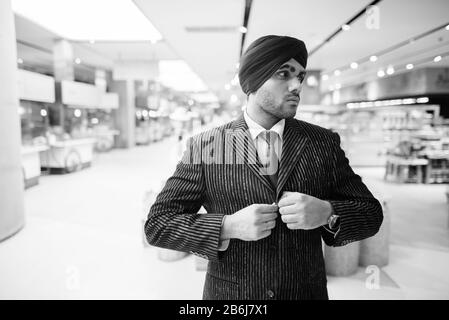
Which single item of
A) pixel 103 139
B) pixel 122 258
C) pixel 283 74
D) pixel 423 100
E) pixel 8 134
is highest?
pixel 423 100

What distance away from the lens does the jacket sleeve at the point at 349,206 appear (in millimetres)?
901

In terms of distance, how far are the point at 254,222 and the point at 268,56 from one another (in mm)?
465

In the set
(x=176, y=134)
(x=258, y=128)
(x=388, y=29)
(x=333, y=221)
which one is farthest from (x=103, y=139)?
(x=333, y=221)

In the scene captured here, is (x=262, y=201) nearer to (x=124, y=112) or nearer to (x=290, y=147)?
(x=290, y=147)

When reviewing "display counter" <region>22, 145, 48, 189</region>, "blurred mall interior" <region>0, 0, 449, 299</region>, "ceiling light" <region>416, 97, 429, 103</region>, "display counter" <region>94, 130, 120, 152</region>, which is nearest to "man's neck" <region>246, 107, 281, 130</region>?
"blurred mall interior" <region>0, 0, 449, 299</region>

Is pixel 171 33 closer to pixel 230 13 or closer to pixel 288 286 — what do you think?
pixel 230 13

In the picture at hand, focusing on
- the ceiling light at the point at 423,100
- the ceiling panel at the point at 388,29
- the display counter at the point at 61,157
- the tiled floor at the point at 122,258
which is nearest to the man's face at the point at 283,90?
the tiled floor at the point at 122,258

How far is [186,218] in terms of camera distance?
905 mm

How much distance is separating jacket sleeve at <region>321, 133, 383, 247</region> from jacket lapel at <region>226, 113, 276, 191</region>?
0.68 ft

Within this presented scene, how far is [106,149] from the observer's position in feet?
48.7

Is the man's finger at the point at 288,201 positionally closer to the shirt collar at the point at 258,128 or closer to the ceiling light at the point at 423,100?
the shirt collar at the point at 258,128

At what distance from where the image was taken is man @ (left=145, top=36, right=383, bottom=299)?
91 centimetres

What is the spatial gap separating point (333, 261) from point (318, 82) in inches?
375
